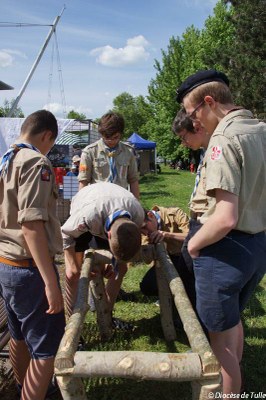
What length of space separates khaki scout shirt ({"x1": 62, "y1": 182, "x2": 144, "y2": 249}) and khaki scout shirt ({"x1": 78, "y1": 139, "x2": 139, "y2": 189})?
3.42 feet

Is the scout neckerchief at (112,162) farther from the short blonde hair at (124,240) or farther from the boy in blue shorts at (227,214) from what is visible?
the boy in blue shorts at (227,214)

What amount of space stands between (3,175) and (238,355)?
1655mm

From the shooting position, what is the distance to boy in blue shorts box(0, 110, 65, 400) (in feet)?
6.74

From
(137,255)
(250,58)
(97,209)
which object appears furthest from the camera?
(250,58)

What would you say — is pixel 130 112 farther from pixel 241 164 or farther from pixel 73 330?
pixel 73 330

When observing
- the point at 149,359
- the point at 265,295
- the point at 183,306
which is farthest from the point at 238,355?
the point at 265,295

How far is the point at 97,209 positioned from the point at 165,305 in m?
1.18

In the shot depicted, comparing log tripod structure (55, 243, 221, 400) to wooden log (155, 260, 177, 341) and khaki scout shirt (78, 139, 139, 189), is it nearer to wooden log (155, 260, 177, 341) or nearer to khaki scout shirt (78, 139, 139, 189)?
wooden log (155, 260, 177, 341)

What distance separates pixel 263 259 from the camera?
2090 mm

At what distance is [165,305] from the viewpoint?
11.0 ft

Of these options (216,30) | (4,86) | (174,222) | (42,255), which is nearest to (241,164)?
(42,255)

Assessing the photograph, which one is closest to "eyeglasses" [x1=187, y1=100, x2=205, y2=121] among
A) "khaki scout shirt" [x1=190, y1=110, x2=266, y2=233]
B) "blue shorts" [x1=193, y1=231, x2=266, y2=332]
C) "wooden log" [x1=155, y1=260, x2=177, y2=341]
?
"khaki scout shirt" [x1=190, y1=110, x2=266, y2=233]

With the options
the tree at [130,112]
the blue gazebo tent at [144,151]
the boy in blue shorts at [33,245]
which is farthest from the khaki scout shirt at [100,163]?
the tree at [130,112]

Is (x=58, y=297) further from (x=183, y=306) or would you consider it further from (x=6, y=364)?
(x=6, y=364)
